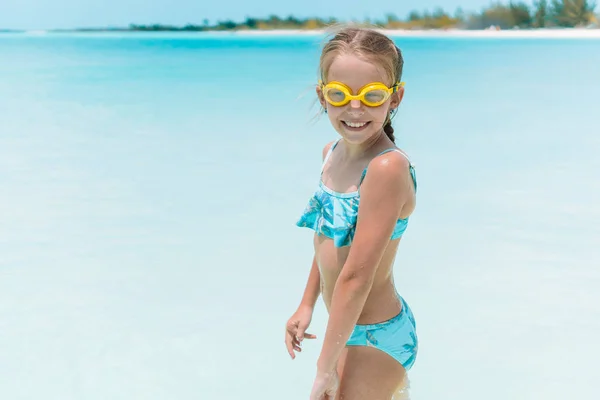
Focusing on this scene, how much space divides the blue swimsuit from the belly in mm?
21

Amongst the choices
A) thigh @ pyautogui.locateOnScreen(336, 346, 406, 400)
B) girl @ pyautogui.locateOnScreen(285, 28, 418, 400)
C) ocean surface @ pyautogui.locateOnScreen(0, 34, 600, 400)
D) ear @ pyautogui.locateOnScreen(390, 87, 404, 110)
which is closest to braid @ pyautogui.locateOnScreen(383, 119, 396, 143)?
girl @ pyautogui.locateOnScreen(285, 28, 418, 400)

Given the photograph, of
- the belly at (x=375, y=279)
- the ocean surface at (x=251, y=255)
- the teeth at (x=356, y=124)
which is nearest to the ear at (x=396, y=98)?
the teeth at (x=356, y=124)

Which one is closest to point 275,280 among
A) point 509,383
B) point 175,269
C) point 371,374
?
point 175,269

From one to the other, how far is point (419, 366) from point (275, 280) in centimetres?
106

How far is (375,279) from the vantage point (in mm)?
1995

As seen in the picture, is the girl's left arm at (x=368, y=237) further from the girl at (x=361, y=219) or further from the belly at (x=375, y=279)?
the belly at (x=375, y=279)

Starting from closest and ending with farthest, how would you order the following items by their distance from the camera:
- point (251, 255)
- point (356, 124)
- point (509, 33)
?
point (356, 124)
point (251, 255)
point (509, 33)

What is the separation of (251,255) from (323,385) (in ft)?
8.61

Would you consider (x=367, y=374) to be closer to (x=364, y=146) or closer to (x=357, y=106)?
(x=364, y=146)

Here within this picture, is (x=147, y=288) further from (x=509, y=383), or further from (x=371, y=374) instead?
(x=371, y=374)

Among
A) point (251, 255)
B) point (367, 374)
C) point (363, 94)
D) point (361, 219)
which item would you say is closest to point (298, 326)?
point (367, 374)

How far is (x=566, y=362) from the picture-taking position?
131 inches

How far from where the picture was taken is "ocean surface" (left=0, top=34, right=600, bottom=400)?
10.8 ft

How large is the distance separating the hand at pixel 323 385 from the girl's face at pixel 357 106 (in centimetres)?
58
